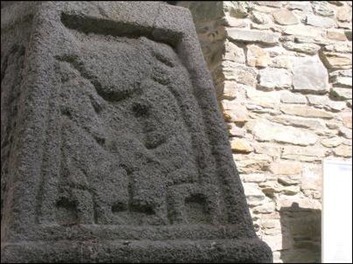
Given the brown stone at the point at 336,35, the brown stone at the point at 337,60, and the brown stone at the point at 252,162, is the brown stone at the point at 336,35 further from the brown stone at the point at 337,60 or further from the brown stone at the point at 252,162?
the brown stone at the point at 252,162

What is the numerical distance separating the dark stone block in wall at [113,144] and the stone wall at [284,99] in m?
2.42

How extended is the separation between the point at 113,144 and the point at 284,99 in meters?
2.92

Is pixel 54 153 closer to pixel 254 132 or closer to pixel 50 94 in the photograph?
pixel 50 94

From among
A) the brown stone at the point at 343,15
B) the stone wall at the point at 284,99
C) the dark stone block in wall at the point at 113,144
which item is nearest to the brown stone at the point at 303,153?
the stone wall at the point at 284,99

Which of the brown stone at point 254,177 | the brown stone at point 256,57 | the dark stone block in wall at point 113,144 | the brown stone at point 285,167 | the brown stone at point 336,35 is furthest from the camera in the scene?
the brown stone at point 336,35

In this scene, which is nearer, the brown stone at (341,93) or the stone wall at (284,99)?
the stone wall at (284,99)

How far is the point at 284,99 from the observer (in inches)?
168

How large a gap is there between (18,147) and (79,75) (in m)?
0.24

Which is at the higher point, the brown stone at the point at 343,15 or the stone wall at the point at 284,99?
the brown stone at the point at 343,15

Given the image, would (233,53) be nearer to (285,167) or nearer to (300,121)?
(300,121)

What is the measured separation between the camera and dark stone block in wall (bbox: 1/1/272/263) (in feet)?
4.42

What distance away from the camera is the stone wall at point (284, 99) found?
13.3 feet

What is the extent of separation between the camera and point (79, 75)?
1.50m

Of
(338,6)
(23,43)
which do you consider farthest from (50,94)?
(338,6)
